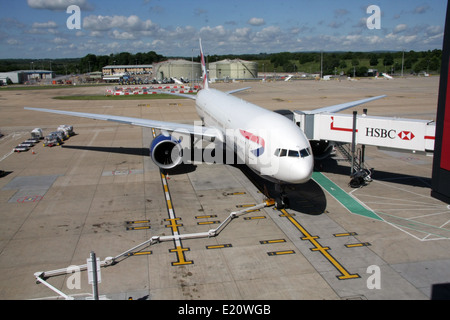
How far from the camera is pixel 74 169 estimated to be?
2659 cm

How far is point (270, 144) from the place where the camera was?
56.6 ft

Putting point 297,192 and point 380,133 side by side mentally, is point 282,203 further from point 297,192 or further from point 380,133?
point 380,133

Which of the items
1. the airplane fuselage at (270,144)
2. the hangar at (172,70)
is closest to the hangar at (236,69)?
the hangar at (172,70)

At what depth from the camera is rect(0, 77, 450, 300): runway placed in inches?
491

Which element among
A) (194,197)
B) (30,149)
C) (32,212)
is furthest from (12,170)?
(194,197)

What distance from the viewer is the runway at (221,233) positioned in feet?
40.9

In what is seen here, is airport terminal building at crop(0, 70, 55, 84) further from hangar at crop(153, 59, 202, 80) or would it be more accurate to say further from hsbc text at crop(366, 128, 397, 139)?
hsbc text at crop(366, 128, 397, 139)

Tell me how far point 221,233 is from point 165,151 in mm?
10613

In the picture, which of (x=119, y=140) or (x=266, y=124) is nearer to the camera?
(x=266, y=124)

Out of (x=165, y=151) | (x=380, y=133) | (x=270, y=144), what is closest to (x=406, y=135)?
(x=380, y=133)

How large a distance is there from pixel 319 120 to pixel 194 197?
937 centimetres

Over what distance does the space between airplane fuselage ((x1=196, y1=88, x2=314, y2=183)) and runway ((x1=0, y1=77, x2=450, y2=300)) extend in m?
2.56
